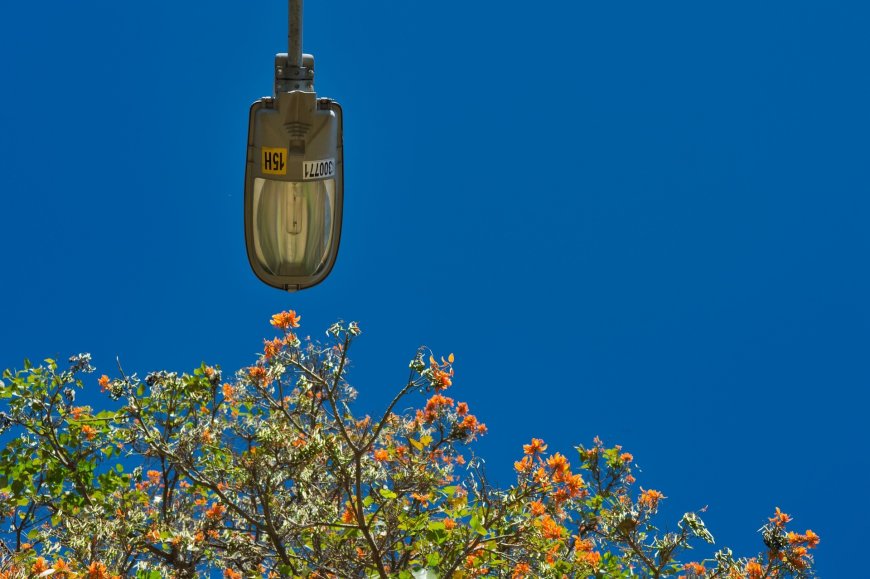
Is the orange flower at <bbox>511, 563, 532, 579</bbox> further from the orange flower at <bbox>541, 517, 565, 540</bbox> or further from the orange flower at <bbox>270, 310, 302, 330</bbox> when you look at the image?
the orange flower at <bbox>270, 310, 302, 330</bbox>

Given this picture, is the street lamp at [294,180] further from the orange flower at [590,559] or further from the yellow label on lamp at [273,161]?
the orange flower at [590,559]

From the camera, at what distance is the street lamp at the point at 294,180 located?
2490 millimetres

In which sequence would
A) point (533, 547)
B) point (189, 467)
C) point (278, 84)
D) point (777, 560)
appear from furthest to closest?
point (189, 467)
point (777, 560)
point (533, 547)
point (278, 84)

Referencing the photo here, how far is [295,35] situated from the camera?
2.31 metres

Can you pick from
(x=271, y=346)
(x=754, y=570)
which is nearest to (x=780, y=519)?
(x=754, y=570)

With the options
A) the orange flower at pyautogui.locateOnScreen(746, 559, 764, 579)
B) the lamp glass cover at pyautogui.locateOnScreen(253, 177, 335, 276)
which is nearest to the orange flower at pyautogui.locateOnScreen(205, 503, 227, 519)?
the orange flower at pyautogui.locateOnScreen(746, 559, 764, 579)

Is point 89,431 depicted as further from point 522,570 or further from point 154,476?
point 522,570

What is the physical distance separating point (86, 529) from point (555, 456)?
314 centimetres

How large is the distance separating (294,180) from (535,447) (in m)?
3.50

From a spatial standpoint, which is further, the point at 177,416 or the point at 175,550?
the point at 177,416

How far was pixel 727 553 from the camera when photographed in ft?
19.3

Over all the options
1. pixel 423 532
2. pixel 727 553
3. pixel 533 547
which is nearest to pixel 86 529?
pixel 423 532

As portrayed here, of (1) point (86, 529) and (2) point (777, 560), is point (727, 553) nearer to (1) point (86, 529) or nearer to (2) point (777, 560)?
(2) point (777, 560)

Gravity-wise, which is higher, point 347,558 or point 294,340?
point 294,340
